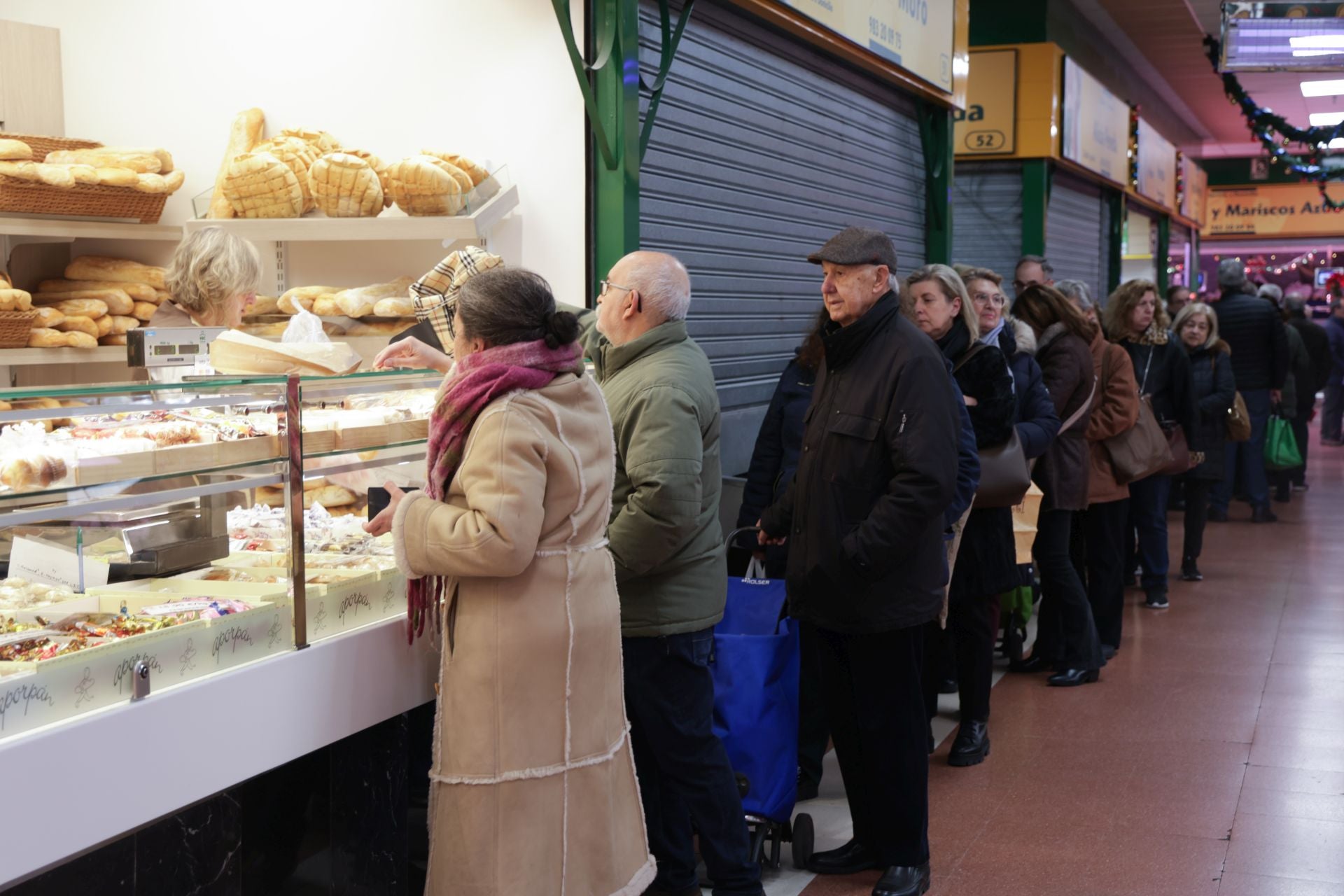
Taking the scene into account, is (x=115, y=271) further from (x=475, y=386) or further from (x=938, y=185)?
(x=938, y=185)

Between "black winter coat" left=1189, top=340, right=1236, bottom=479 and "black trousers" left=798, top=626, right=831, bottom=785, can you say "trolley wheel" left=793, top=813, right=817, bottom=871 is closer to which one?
"black trousers" left=798, top=626, right=831, bottom=785

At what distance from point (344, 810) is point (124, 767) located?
79 cm

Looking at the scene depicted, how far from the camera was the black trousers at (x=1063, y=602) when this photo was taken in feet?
19.2

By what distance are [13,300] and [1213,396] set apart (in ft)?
23.1

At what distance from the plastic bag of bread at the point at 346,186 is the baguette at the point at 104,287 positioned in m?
0.97

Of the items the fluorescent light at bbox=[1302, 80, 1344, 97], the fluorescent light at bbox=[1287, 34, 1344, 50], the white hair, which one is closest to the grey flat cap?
the white hair

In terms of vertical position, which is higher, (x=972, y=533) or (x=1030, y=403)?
(x=1030, y=403)

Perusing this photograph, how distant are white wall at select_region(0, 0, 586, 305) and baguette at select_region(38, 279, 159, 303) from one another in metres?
0.29

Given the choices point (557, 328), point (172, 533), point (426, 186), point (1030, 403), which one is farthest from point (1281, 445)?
point (172, 533)

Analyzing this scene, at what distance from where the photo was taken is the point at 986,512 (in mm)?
4777

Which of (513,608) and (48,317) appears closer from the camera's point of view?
(513,608)

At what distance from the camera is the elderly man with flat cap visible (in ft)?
→ 11.2

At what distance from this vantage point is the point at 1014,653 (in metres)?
6.30

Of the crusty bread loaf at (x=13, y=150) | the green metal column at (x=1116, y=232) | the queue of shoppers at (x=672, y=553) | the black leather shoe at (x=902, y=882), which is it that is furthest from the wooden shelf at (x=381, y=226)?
Result: the green metal column at (x=1116, y=232)
